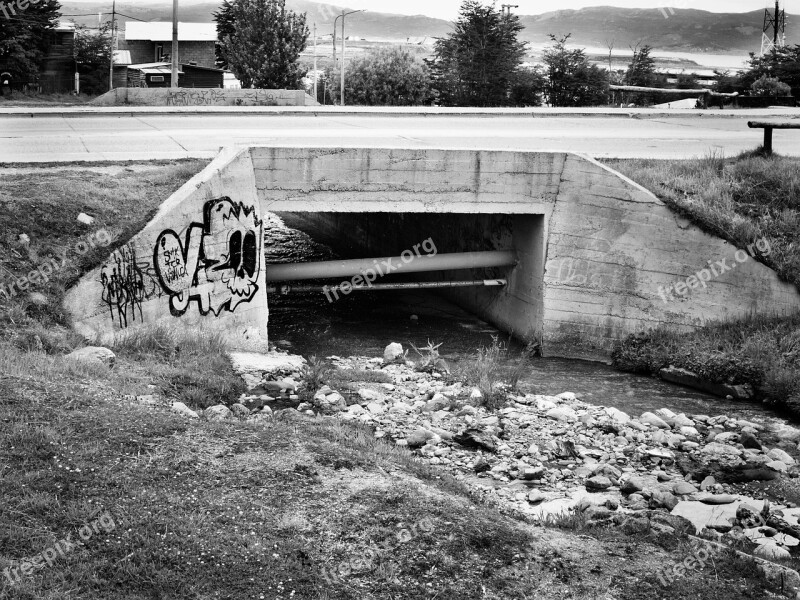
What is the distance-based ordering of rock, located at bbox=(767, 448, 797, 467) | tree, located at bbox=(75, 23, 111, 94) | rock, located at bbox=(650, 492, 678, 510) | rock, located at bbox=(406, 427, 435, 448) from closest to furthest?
rock, located at bbox=(650, 492, 678, 510), rock, located at bbox=(406, 427, 435, 448), rock, located at bbox=(767, 448, 797, 467), tree, located at bbox=(75, 23, 111, 94)

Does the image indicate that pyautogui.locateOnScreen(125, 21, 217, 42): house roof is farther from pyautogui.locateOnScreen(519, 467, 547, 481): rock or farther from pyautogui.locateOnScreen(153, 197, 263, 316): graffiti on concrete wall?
pyautogui.locateOnScreen(519, 467, 547, 481): rock

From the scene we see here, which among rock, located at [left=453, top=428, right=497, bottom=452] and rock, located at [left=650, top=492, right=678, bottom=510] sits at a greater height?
rock, located at [left=453, top=428, right=497, bottom=452]

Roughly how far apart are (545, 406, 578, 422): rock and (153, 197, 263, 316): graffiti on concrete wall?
17.3 feet

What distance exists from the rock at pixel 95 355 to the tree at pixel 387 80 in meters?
44.6

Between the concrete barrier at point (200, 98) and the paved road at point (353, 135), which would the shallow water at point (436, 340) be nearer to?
the paved road at point (353, 135)

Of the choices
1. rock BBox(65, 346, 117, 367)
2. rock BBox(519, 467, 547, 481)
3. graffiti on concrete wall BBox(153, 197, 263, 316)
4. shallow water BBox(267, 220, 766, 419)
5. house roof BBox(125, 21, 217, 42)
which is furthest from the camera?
house roof BBox(125, 21, 217, 42)

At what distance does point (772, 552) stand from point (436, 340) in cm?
978

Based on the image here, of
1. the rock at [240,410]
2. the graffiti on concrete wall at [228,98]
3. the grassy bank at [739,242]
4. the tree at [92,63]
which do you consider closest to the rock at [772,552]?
the rock at [240,410]

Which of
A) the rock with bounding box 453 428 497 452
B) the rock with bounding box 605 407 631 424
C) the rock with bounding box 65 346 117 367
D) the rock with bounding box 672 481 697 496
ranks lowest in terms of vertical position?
the rock with bounding box 672 481 697 496

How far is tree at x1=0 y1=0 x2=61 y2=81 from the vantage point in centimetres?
5488

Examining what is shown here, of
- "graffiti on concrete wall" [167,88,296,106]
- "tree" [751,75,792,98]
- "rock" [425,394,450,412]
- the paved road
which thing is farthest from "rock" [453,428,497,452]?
"tree" [751,75,792,98]

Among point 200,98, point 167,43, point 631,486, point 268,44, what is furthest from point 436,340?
point 167,43

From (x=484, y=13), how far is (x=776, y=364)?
32.4 metres

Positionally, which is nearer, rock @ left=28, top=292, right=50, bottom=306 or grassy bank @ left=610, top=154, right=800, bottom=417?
rock @ left=28, top=292, right=50, bottom=306
